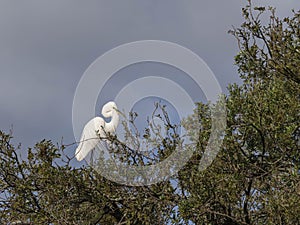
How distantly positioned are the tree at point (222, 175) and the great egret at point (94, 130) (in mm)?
694

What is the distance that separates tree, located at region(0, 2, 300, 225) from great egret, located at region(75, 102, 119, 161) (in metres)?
0.69

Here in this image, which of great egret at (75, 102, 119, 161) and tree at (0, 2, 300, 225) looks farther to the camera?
great egret at (75, 102, 119, 161)

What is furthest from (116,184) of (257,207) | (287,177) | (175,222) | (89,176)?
(287,177)

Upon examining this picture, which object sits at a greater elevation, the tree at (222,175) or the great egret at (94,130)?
the great egret at (94,130)

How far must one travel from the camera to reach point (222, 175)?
832cm

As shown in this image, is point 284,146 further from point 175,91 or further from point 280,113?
point 175,91

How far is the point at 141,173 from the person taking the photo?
9.91m

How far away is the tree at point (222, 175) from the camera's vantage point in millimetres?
8359

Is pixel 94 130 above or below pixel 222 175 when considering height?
above

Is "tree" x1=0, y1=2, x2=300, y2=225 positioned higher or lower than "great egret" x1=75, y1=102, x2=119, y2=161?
lower

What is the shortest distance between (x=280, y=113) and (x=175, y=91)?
292 centimetres

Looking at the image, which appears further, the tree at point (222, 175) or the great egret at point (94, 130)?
the great egret at point (94, 130)

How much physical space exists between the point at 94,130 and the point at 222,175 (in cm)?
504

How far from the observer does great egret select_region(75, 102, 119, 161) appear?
10817 mm
